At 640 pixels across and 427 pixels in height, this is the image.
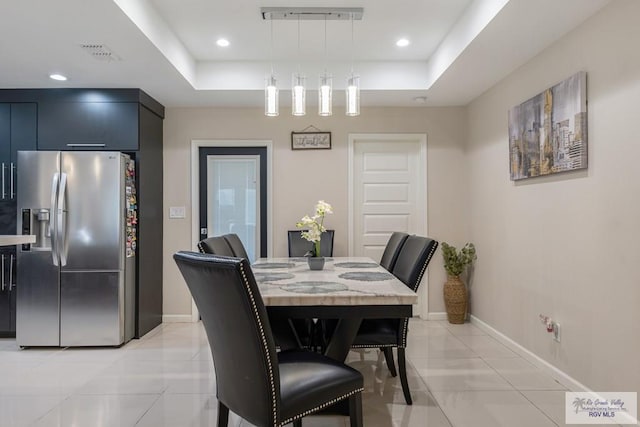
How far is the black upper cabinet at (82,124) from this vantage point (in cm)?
376

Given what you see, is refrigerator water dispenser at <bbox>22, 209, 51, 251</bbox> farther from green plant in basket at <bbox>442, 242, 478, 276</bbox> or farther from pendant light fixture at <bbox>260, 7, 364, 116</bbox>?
green plant in basket at <bbox>442, 242, 478, 276</bbox>

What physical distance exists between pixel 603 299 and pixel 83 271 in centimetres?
389

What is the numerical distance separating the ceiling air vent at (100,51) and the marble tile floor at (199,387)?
2.32 meters

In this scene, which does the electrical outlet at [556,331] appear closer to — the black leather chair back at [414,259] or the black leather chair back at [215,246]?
the black leather chair back at [414,259]

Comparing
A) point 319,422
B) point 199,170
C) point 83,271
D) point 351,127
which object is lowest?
point 319,422

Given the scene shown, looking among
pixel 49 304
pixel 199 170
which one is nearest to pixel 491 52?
pixel 199 170

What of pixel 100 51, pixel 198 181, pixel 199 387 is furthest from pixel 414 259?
pixel 198 181

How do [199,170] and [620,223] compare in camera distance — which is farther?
[199,170]

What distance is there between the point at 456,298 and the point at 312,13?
3.04 metres

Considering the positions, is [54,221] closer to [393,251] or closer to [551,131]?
[393,251]

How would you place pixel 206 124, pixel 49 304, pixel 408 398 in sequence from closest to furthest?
1. pixel 408 398
2. pixel 49 304
3. pixel 206 124

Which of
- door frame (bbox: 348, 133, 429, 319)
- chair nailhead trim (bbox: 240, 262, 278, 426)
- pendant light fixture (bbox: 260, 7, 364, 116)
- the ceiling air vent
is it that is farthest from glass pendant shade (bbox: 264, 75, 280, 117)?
door frame (bbox: 348, 133, 429, 319)

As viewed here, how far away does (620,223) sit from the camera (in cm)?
222

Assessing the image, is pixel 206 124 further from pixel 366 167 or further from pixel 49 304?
pixel 49 304
